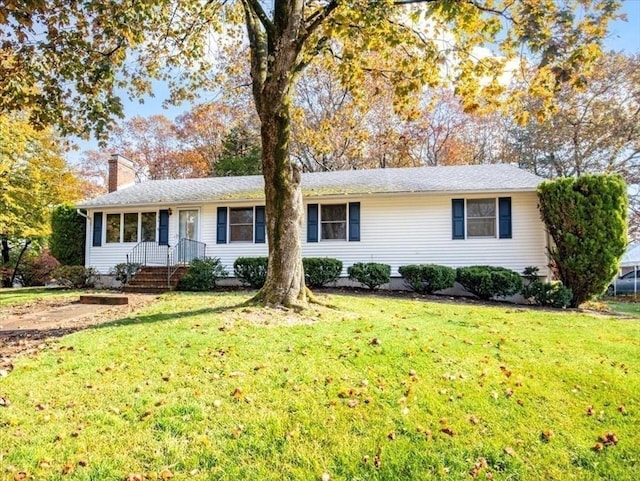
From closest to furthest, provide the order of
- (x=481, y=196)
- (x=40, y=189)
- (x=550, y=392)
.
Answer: (x=550, y=392) < (x=481, y=196) < (x=40, y=189)

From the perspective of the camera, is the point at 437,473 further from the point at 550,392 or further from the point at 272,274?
the point at 272,274

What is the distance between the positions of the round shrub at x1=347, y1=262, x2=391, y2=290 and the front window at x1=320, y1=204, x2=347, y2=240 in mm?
1722

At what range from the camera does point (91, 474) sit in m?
2.88

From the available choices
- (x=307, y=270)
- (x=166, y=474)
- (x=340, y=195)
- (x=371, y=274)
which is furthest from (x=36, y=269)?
(x=166, y=474)

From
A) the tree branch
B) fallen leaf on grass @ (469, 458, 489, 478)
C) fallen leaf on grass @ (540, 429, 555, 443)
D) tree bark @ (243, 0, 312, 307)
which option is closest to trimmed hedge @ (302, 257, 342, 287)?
tree bark @ (243, 0, 312, 307)

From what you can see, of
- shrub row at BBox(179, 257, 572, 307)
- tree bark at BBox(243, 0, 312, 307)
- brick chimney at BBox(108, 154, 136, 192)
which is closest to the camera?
tree bark at BBox(243, 0, 312, 307)

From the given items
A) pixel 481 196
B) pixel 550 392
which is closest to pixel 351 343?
pixel 550 392

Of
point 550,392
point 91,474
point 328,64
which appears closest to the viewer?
point 91,474

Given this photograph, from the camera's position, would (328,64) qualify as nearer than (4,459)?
No

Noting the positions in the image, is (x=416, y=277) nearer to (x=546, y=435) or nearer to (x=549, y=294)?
(x=549, y=294)

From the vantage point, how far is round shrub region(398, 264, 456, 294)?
12336 millimetres

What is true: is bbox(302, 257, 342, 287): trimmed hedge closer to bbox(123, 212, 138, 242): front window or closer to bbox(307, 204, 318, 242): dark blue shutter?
bbox(307, 204, 318, 242): dark blue shutter

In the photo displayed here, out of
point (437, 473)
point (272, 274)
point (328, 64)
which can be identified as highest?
point (328, 64)

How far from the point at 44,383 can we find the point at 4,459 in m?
1.42
